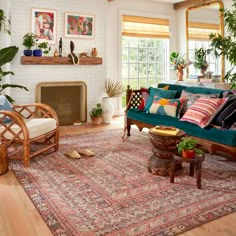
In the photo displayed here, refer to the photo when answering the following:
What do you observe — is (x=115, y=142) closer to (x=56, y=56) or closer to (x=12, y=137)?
(x=12, y=137)

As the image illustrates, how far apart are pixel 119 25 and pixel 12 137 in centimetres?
422

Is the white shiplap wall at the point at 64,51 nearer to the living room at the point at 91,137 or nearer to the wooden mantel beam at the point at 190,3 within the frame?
the living room at the point at 91,137

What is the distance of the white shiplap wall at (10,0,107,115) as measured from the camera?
5547mm

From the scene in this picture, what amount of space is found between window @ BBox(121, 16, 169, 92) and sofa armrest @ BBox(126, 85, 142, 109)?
2.10 m

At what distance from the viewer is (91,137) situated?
16.4 ft

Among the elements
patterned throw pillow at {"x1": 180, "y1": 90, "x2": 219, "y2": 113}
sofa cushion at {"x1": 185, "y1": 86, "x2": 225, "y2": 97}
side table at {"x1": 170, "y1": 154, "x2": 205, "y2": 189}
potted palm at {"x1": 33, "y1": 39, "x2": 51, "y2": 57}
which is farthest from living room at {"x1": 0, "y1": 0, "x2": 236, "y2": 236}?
sofa cushion at {"x1": 185, "y1": 86, "x2": 225, "y2": 97}

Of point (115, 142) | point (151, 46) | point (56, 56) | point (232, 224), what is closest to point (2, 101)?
point (115, 142)

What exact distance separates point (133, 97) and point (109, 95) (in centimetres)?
154

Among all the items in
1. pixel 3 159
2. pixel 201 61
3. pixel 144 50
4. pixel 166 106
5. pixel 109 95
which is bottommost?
pixel 3 159

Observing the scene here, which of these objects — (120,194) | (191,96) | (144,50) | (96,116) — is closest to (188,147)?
(120,194)

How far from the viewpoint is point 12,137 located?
11.7ft

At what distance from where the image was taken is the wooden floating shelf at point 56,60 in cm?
552

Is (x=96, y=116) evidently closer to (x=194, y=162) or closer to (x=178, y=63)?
(x=178, y=63)

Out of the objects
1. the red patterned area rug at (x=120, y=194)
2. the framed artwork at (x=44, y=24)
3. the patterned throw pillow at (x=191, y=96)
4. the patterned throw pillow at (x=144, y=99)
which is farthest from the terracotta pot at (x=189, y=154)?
the framed artwork at (x=44, y=24)
